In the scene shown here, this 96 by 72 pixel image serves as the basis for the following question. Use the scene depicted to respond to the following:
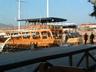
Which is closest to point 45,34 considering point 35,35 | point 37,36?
point 37,36

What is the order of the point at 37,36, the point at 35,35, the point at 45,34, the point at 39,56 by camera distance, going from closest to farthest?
the point at 39,56
the point at 37,36
the point at 35,35
the point at 45,34

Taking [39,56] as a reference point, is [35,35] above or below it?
below

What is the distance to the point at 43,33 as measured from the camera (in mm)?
38812

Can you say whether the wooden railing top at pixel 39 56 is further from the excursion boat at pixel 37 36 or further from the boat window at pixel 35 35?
the boat window at pixel 35 35

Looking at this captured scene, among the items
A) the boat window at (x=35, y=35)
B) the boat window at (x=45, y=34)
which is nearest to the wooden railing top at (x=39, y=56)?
the boat window at (x=45, y=34)

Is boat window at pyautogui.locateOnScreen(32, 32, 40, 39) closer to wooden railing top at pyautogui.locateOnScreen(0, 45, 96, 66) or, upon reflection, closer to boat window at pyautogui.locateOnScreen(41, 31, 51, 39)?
boat window at pyautogui.locateOnScreen(41, 31, 51, 39)

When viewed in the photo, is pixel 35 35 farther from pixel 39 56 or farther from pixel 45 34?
pixel 39 56

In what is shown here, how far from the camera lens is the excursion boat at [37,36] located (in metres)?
37.6

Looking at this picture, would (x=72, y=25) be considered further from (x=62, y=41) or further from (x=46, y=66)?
(x=46, y=66)

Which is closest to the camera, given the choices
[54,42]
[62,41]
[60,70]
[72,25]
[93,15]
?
[60,70]

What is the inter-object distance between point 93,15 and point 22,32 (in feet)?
65.9

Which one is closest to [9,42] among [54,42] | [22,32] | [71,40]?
[22,32]

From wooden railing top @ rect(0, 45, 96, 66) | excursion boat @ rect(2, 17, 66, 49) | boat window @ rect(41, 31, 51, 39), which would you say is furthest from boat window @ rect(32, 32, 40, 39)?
wooden railing top @ rect(0, 45, 96, 66)

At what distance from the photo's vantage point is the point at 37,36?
126 ft
